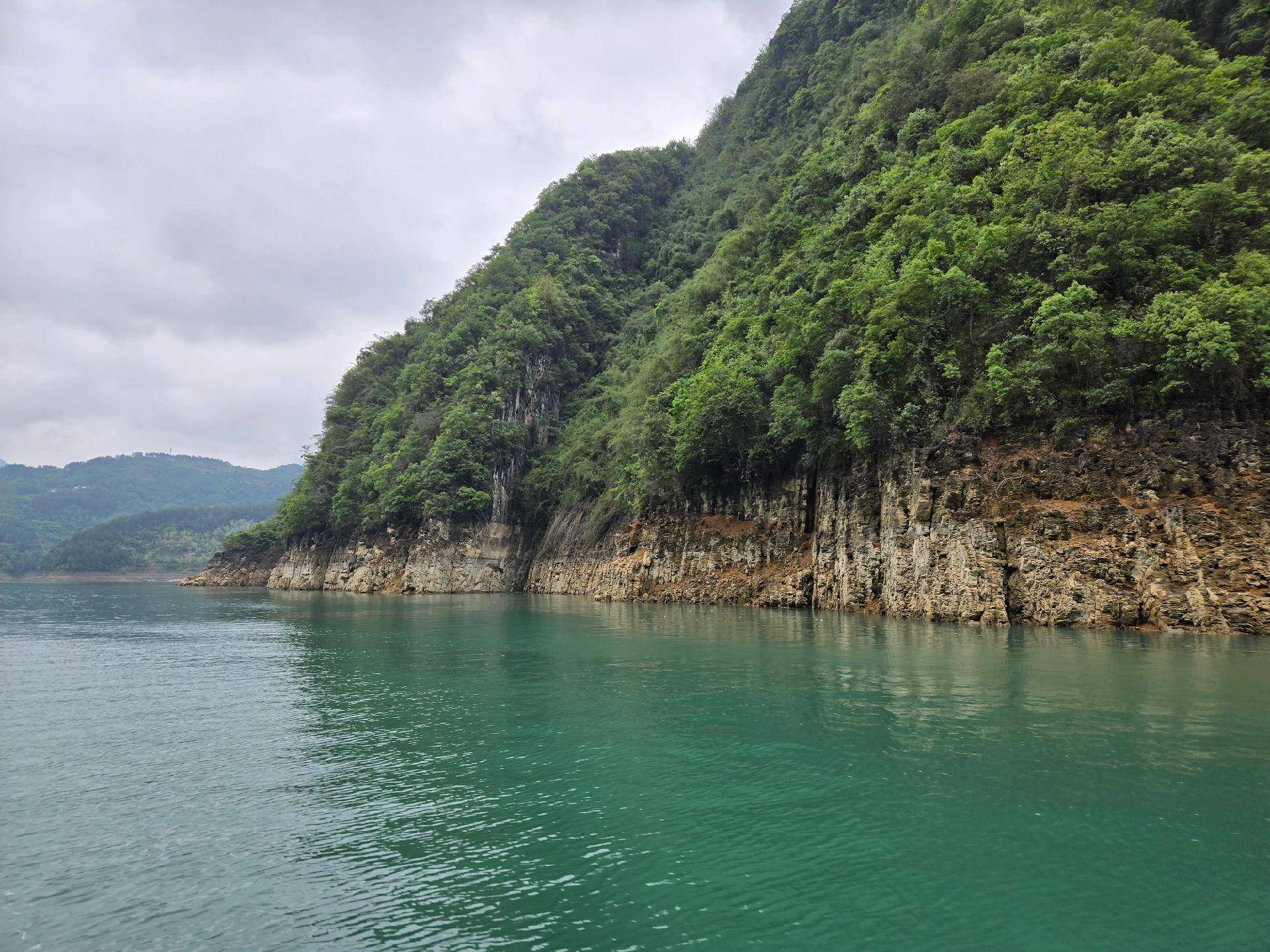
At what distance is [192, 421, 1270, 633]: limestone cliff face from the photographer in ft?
74.5

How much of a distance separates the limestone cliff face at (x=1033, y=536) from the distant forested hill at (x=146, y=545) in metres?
165

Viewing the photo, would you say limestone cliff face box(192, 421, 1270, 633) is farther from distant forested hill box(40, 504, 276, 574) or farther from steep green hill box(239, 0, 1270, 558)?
distant forested hill box(40, 504, 276, 574)

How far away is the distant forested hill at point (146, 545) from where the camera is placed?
149375 millimetres

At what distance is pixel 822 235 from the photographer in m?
44.8

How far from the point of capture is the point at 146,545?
164750mm

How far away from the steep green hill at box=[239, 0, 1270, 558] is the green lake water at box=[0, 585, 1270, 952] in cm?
1470

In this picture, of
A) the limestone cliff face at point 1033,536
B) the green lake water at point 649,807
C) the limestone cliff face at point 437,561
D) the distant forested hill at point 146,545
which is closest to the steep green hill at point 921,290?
the limestone cliff face at point 1033,536

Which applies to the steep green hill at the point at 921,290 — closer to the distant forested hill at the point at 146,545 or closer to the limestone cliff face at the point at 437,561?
the limestone cliff face at the point at 437,561

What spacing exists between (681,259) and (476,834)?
302ft

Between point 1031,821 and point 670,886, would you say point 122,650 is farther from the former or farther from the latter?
point 1031,821

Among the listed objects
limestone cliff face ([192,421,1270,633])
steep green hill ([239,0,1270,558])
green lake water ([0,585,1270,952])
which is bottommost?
green lake water ([0,585,1270,952])

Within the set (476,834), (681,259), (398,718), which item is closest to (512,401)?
(681,259)

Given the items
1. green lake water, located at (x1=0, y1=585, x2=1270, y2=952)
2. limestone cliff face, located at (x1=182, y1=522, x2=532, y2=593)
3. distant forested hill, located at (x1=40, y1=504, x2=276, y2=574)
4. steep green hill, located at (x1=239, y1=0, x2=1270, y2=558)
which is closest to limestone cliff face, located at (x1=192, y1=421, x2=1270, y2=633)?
steep green hill, located at (x1=239, y1=0, x2=1270, y2=558)

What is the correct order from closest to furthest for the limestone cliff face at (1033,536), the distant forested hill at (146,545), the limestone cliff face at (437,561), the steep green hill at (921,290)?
the limestone cliff face at (1033,536) → the steep green hill at (921,290) → the limestone cliff face at (437,561) → the distant forested hill at (146,545)
